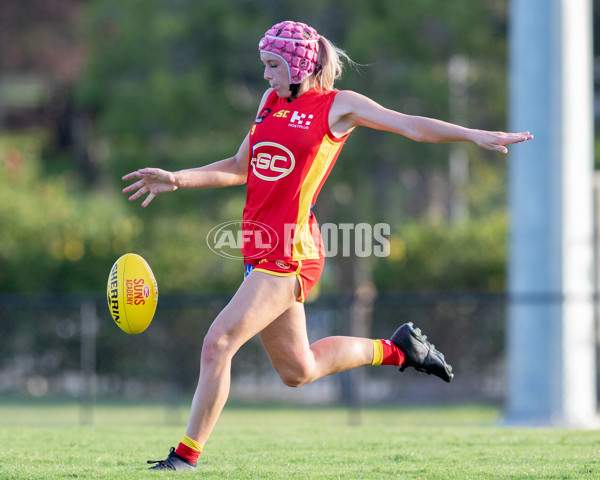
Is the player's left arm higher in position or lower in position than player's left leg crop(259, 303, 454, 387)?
higher

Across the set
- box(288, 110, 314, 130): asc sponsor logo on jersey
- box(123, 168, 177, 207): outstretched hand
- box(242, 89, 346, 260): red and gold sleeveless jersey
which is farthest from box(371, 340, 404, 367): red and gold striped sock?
box(123, 168, 177, 207): outstretched hand

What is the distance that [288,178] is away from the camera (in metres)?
5.77

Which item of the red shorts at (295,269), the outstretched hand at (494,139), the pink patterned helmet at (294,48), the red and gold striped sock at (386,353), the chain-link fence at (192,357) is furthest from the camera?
the chain-link fence at (192,357)

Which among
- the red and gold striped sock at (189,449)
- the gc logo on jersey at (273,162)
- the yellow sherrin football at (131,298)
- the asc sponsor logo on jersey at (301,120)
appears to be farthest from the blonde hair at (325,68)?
the red and gold striped sock at (189,449)

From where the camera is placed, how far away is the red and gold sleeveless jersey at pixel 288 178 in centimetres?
575

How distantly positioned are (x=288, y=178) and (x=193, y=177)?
2.22ft

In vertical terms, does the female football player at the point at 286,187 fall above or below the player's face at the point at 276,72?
below

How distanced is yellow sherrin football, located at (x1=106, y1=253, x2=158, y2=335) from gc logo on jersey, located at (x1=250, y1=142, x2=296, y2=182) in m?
1.05

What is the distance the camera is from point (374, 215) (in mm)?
18484

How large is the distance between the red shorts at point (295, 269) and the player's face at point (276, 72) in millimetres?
1033

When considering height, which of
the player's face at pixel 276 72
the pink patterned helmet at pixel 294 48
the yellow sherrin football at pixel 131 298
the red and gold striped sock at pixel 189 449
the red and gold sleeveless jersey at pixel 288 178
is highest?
the pink patterned helmet at pixel 294 48

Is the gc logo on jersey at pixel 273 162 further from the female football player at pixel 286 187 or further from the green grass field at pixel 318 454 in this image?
the green grass field at pixel 318 454

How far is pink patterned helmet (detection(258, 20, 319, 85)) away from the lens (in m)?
5.89

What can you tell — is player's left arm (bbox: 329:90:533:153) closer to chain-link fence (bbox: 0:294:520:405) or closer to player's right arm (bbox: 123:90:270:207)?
player's right arm (bbox: 123:90:270:207)
